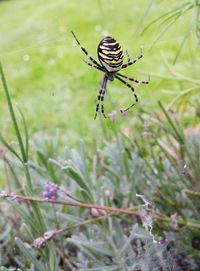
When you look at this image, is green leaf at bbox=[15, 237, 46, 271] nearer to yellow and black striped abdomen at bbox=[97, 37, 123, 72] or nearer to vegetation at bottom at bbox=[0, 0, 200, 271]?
vegetation at bottom at bbox=[0, 0, 200, 271]

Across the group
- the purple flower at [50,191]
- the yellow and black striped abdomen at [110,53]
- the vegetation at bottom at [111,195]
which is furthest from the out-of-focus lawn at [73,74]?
the yellow and black striped abdomen at [110,53]

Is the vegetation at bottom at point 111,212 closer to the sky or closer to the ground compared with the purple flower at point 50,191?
closer to the ground

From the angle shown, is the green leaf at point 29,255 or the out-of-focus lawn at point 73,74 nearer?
the green leaf at point 29,255

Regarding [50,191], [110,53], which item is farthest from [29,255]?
[110,53]

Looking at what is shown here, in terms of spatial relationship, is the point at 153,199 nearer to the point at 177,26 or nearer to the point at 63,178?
the point at 63,178

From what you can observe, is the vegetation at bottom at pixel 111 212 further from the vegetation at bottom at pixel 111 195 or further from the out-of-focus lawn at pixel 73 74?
the out-of-focus lawn at pixel 73 74

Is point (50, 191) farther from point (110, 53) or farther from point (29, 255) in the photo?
point (110, 53)
